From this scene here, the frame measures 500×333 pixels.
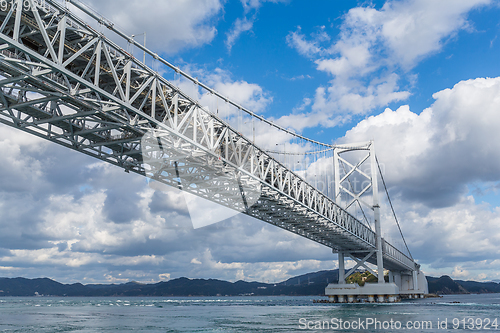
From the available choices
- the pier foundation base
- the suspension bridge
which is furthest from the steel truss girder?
the pier foundation base

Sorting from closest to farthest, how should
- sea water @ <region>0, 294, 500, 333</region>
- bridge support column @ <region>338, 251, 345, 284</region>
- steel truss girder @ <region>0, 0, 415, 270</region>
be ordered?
steel truss girder @ <region>0, 0, 415, 270</region> → sea water @ <region>0, 294, 500, 333</region> → bridge support column @ <region>338, 251, 345, 284</region>

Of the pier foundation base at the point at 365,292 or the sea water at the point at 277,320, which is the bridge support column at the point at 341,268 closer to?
the pier foundation base at the point at 365,292

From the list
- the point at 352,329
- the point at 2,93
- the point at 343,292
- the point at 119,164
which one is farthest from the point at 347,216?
the point at 2,93

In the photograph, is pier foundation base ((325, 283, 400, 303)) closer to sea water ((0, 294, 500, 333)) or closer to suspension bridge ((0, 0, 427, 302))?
sea water ((0, 294, 500, 333))

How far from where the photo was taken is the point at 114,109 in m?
19.1

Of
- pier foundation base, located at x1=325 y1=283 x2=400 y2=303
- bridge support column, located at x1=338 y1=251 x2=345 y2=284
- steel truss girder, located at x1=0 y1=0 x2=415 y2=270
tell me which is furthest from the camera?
bridge support column, located at x1=338 y1=251 x2=345 y2=284

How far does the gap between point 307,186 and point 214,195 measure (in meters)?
13.0

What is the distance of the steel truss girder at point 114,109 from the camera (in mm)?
16031

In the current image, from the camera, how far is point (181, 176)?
30391 millimetres

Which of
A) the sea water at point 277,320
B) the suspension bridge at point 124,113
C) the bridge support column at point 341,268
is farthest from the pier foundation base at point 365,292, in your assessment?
the suspension bridge at point 124,113

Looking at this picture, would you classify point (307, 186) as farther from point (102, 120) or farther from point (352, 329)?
point (102, 120)

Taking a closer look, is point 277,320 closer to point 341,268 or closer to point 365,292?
point 365,292

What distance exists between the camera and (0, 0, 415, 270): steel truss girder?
52.6ft

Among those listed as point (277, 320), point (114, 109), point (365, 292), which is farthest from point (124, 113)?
point (365, 292)
